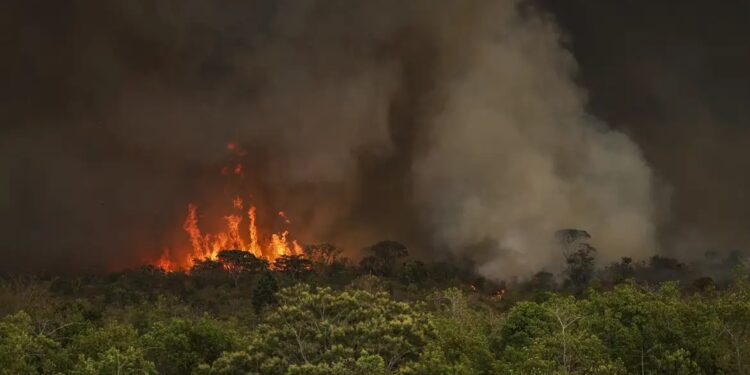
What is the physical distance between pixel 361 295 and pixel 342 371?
13.1 metres

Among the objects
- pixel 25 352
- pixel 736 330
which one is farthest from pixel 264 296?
pixel 736 330

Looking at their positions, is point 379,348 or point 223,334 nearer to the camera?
point 379,348

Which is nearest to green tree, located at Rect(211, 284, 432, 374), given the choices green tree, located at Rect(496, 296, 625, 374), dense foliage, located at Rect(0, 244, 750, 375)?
dense foliage, located at Rect(0, 244, 750, 375)

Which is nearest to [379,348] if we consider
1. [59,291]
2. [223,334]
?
[223,334]

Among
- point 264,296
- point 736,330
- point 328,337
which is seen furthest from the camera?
point 264,296

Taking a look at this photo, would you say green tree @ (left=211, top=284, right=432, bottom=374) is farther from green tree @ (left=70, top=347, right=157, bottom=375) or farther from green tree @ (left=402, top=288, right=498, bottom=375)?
green tree @ (left=70, top=347, right=157, bottom=375)

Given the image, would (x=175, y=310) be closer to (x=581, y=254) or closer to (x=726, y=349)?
(x=726, y=349)

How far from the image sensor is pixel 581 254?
19975 centimetres

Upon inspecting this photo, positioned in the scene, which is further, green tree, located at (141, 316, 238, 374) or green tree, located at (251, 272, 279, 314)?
green tree, located at (251, 272, 279, 314)

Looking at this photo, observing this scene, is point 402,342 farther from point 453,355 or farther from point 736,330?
point 736,330

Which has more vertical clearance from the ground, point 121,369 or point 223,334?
point 223,334

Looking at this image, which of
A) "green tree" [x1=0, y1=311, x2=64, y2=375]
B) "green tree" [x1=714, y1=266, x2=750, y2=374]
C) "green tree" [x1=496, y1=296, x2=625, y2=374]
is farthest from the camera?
"green tree" [x1=714, y1=266, x2=750, y2=374]

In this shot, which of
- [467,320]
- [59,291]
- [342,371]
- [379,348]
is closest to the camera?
[342,371]

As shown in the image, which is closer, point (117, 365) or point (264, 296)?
point (117, 365)
